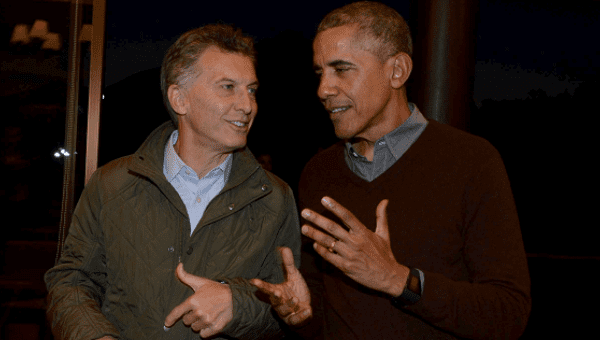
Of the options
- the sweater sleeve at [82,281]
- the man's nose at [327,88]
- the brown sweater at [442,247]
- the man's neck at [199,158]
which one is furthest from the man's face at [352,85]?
the sweater sleeve at [82,281]

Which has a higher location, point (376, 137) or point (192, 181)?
point (376, 137)

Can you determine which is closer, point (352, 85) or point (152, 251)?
point (152, 251)

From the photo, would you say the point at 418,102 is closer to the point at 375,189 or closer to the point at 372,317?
the point at 375,189

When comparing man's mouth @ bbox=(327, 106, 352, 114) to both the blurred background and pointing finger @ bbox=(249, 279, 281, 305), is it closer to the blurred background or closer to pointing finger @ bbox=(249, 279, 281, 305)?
pointing finger @ bbox=(249, 279, 281, 305)

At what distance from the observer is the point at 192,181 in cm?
179

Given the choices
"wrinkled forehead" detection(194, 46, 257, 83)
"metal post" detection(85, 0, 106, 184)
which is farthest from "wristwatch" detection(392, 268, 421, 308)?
"metal post" detection(85, 0, 106, 184)

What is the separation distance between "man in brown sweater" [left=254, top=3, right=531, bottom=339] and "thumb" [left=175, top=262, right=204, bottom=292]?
248mm

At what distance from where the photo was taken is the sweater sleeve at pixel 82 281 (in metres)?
1.42

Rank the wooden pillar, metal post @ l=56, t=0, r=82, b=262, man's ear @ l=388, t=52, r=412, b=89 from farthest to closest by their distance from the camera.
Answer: the wooden pillar
metal post @ l=56, t=0, r=82, b=262
man's ear @ l=388, t=52, r=412, b=89

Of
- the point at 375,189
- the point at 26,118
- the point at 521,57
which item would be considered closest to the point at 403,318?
the point at 375,189

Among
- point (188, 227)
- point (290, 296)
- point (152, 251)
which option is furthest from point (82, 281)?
point (290, 296)

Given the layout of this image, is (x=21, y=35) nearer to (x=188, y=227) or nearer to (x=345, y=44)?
(x=188, y=227)

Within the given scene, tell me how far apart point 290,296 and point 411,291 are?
1.25 feet

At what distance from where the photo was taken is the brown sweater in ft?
4.26
